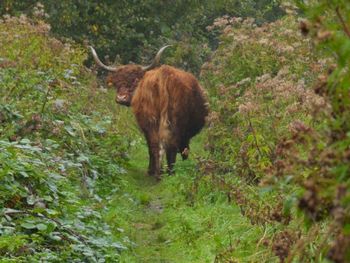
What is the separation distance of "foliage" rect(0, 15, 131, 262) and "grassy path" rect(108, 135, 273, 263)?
372mm

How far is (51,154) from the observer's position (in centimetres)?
930

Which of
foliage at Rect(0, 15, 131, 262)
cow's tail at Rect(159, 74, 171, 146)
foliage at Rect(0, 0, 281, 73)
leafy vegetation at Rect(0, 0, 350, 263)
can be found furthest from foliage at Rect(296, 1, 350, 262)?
foliage at Rect(0, 0, 281, 73)

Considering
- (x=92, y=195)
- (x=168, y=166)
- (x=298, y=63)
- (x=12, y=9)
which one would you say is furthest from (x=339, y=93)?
(x=12, y=9)

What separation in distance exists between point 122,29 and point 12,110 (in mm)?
10711

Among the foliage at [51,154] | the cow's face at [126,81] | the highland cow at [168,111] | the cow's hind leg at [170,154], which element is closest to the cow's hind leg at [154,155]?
the highland cow at [168,111]

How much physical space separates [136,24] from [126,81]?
22.1 feet

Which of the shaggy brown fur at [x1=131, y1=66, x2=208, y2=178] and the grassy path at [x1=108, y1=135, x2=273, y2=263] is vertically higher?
the shaggy brown fur at [x1=131, y1=66, x2=208, y2=178]

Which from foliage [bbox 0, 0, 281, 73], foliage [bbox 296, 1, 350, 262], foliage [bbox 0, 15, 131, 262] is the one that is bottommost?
foliage [bbox 0, 15, 131, 262]

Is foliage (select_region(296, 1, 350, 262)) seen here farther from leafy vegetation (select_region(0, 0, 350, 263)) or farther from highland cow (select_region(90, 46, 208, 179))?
highland cow (select_region(90, 46, 208, 179))

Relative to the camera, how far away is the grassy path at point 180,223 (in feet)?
25.9

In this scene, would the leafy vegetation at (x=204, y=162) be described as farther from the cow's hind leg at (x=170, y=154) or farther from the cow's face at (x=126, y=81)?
the cow's hind leg at (x=170, y=154)

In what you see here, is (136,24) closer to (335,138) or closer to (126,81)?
(126,81)

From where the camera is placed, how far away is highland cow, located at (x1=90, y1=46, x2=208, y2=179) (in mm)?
12695

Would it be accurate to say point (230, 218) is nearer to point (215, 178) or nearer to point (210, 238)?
point (210, 238)
